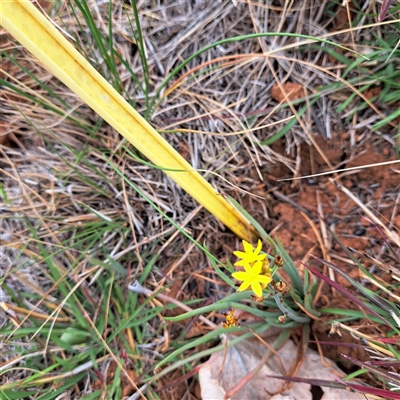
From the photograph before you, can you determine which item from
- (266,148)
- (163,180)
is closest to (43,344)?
(163,180)

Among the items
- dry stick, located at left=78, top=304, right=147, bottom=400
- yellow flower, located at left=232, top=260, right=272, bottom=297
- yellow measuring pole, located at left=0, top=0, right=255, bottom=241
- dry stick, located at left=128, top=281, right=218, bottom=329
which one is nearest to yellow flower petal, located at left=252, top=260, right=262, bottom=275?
yellow flower, located at left=232, top=260, right=272, bottom=297

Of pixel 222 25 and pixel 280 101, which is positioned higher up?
pixel 222 25

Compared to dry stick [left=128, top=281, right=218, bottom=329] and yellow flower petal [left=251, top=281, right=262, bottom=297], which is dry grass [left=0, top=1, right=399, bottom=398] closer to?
dry stick [left=128, top=281, right=218, bottom=329]

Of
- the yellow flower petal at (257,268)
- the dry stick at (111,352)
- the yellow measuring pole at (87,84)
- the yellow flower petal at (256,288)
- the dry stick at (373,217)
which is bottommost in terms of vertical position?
the dry stick at (373,217)

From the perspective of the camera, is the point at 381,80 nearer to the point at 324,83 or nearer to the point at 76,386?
the point at 324,83

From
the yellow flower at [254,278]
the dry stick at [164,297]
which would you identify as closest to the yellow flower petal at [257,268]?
the yellow flower at [254,278]

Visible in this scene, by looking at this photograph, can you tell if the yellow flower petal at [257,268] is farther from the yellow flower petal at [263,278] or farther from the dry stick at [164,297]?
the dry stick at [164,297]
